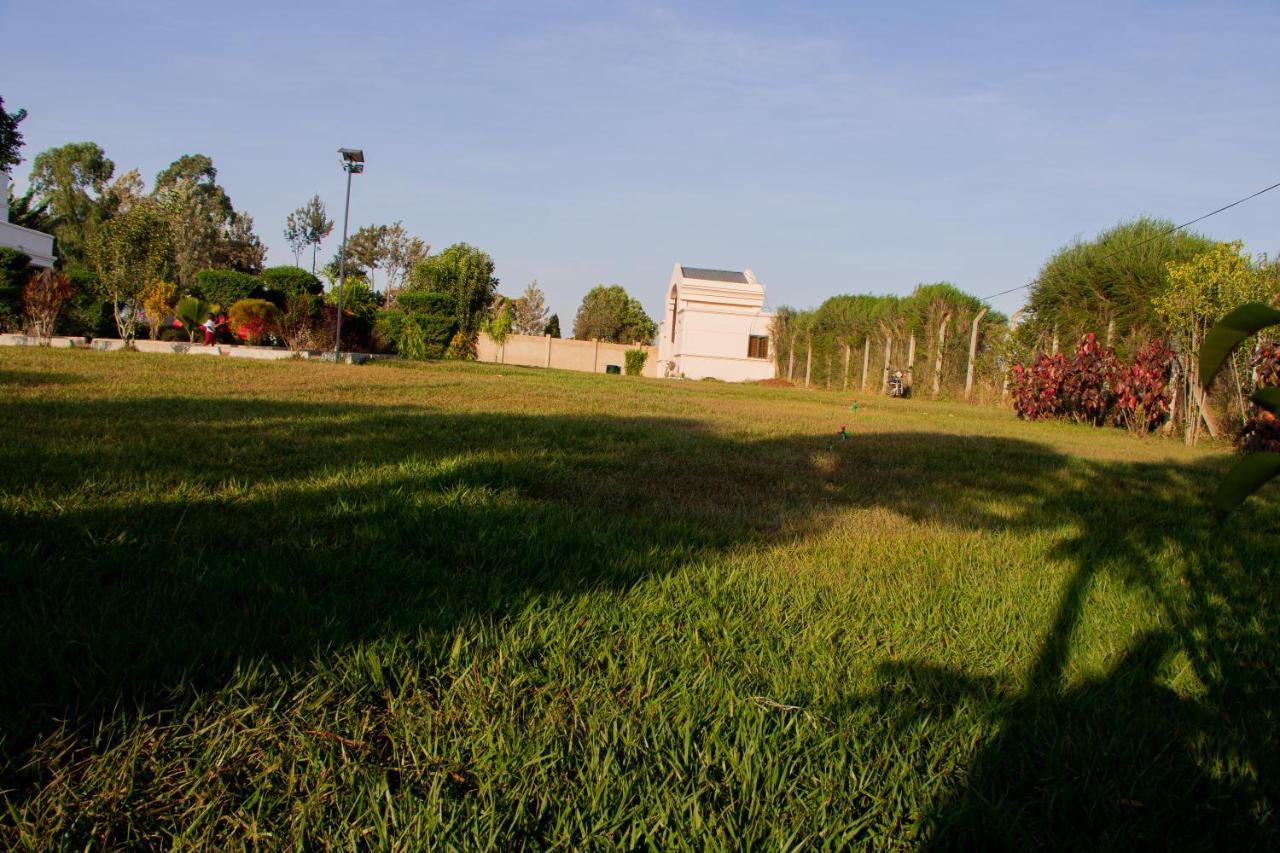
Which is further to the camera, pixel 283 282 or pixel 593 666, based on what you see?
pixel 283 282

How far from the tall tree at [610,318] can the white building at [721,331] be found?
61.5 feet

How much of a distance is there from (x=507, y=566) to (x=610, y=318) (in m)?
53.3

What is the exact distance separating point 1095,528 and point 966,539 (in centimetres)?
86

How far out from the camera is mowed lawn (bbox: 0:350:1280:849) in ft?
4.35

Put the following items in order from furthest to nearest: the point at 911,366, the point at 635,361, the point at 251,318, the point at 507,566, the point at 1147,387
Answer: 1. the point at 635,361
2. the point at 911,366
3. the point at 251,318
4. the point at 1147,387
5. the point at 507,566

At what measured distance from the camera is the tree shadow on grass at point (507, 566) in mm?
1510

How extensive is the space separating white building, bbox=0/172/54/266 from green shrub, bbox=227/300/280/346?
10097 millimetres

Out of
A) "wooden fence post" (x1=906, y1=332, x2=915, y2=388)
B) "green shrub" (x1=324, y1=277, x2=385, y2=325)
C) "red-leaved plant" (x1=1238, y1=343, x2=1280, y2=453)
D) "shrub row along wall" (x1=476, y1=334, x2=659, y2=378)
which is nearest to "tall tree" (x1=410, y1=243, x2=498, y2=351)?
"green shrub" (x1=324, y1=277, x2=385, y2=325)

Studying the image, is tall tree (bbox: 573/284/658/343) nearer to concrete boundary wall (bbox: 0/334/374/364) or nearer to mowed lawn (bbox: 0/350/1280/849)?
concrete boundary wall (bbox: 0/334/374/364)

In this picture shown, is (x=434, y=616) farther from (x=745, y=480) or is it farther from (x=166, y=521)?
(x=745, y=480)

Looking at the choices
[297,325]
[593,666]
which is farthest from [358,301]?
[593,666]

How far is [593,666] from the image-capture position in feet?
5.96

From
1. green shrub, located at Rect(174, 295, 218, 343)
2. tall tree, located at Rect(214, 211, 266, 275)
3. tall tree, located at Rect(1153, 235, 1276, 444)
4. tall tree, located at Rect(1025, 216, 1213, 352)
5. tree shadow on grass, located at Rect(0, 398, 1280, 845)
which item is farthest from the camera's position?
tall tree, located at Rect(214, 211, 266, 275)

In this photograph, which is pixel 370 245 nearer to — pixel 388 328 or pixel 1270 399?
pixel 388 328
